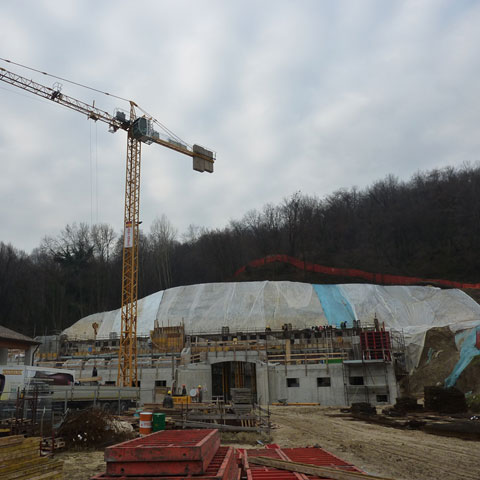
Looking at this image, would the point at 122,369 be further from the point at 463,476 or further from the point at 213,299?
the point at 463,476

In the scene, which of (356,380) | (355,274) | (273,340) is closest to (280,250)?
(355,274)

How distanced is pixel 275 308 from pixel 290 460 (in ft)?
172

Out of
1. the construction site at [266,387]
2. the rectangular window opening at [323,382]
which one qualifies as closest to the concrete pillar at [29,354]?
the construction site at [266,387]

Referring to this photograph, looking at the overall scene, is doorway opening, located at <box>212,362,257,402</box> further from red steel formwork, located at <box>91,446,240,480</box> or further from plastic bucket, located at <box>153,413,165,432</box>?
red steel formwork, located at <box>91,446,240,480</box>

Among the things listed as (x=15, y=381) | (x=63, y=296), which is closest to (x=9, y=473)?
(x=15, y=381)

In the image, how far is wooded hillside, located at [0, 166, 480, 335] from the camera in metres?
89.5

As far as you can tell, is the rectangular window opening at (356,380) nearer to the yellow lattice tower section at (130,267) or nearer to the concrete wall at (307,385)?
the concrete wall at (307,385)

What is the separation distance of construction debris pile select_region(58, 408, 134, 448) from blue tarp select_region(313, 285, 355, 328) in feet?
151

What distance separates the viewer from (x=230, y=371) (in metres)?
41.4

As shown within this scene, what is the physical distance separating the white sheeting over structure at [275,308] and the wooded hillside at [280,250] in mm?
19974

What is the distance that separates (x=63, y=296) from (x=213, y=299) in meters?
40.5

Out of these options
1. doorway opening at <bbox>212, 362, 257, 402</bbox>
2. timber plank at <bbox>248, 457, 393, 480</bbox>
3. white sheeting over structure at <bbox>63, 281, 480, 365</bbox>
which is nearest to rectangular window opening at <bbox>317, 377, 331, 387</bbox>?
doorway opening at <bbox>212, 362, 257, 402</bbox>

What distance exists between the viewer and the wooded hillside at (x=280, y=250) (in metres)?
89.5

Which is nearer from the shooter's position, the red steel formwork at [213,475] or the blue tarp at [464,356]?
the red steel formwork at [213,475]
